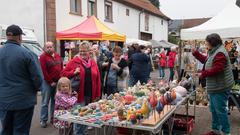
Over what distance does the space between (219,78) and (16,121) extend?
3.09 metres

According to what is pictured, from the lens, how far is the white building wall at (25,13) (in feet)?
48.6

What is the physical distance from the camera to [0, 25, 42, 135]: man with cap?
4039 millimetres

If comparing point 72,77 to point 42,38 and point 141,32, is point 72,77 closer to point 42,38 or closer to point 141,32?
point 42,38

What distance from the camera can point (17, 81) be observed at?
4.05 m

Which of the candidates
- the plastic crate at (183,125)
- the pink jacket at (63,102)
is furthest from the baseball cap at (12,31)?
the plastic crate at (183,125)

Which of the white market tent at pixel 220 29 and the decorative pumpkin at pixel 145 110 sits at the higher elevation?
the white market tent at pixel 220 29

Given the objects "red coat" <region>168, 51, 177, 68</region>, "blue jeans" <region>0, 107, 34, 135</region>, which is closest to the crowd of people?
"blue jeans" <region>0, 107, 34, 135</region>

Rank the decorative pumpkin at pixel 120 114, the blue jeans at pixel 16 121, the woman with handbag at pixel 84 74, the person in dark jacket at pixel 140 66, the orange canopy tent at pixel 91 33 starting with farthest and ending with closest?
the orange canopy tent at pixel 91 33, the person in dark jacket at pixel 140 66, the woman with handbag at pixel 84 74, the blue jeans at pixel 16 121, the decorative pumpkin at pixel 120 114

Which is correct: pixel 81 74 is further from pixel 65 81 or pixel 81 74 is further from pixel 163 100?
pixel 163 100

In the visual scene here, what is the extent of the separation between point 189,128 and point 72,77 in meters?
2.21

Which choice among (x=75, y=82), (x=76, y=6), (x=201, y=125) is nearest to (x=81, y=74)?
(x=75, y=82)

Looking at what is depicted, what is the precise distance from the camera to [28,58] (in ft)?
13.3

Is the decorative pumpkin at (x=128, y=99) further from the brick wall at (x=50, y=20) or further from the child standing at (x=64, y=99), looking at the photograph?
the brick wall at (x=50, y=20)

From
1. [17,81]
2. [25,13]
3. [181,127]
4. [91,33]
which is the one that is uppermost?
[25,13]
